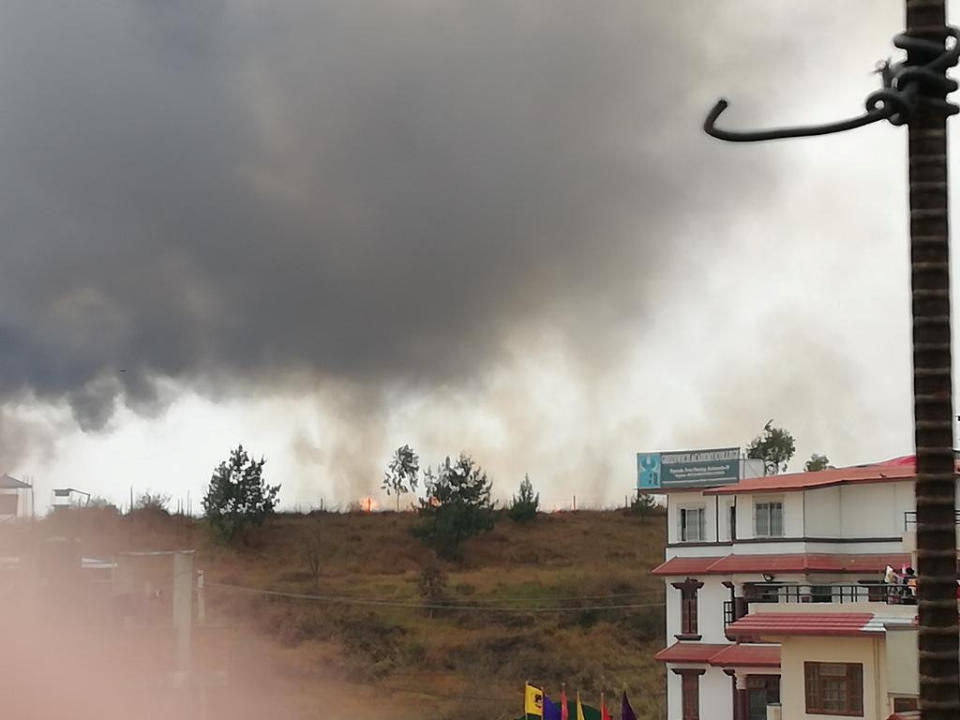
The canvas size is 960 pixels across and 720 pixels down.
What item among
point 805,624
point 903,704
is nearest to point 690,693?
point 805,624

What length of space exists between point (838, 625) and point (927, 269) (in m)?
26.1

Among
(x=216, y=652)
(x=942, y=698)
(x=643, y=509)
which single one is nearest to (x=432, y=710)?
(x=216, y=652)

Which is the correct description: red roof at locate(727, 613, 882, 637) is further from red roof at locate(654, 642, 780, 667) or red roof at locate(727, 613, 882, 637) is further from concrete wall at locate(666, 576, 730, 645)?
concrete wall at locate(666, 576, 730, 645)

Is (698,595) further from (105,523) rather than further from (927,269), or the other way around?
(105,523)

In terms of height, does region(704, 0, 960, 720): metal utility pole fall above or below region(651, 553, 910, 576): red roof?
above

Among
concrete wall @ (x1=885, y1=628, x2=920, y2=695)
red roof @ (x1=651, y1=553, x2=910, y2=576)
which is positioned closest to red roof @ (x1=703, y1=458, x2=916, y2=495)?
red roof @ (x1=651, y1=553, x2=910, y2=576)

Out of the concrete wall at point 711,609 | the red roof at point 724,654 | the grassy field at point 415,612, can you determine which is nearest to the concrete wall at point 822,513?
the concrete wall at point 711,609

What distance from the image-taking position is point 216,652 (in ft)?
222

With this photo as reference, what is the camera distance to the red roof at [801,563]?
4669 centimetres

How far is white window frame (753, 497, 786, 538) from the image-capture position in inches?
1937

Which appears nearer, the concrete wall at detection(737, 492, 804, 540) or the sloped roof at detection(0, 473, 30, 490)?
the concrete wall at detection(737, 492, 804, 540)

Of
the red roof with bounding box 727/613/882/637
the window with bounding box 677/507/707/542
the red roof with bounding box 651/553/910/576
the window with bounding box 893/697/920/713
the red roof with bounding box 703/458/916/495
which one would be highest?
the red roof with bounding box 703/458/916/495

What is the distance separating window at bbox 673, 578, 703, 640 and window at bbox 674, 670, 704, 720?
1507 mm

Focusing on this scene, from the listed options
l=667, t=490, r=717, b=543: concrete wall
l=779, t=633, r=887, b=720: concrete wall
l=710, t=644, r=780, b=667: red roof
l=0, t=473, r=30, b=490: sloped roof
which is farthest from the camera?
l=0, t=473, r=30, b=490: sloped roof
